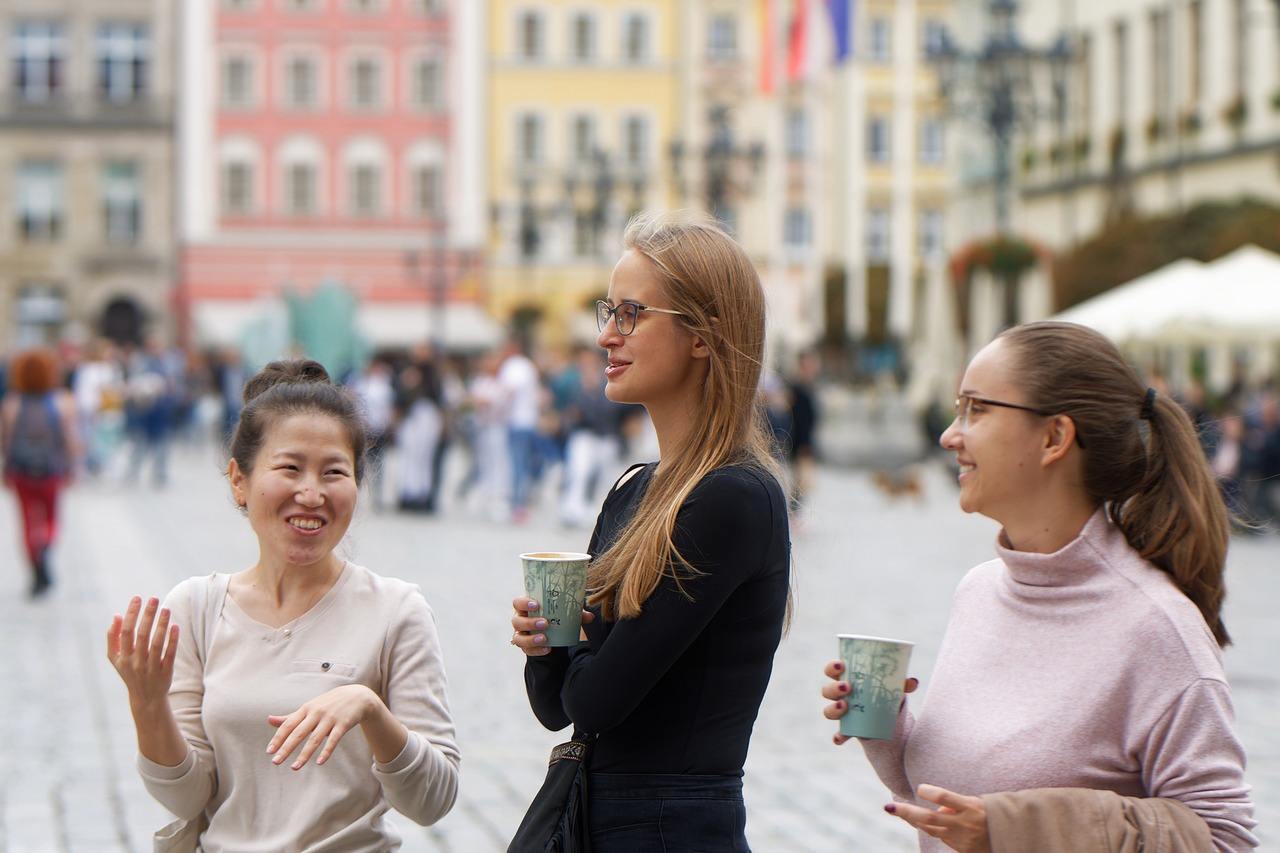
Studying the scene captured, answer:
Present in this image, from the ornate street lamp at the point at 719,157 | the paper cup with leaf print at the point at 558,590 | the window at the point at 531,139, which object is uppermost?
the window at the point at 531,139

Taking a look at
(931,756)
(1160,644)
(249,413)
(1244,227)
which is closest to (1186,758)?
(1160,644)

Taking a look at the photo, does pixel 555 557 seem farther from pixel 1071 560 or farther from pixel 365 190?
pixel 365 190

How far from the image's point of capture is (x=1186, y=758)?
2.78 meters

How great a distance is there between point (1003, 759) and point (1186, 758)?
0.95 ft

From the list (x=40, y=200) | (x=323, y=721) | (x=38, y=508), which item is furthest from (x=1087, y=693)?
(x=40, y=200)

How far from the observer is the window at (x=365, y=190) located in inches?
2451

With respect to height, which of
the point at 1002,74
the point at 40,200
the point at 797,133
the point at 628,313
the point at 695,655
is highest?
the point at 797,133

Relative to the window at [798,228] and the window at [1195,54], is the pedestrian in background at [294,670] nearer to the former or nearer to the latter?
the window at [1195,54]

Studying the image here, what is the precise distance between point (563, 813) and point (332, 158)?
6042 centimetres

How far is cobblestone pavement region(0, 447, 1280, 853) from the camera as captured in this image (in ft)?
21.7

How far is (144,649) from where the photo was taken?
10.1ft

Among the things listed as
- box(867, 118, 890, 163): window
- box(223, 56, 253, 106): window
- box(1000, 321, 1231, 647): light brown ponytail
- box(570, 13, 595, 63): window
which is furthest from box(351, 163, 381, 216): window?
box(1000, 321, 1231, 647): light brown ponytail

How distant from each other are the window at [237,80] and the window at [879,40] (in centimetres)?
2140

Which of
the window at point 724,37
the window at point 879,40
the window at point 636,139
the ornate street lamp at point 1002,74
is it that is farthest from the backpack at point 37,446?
the window at point 879,40
